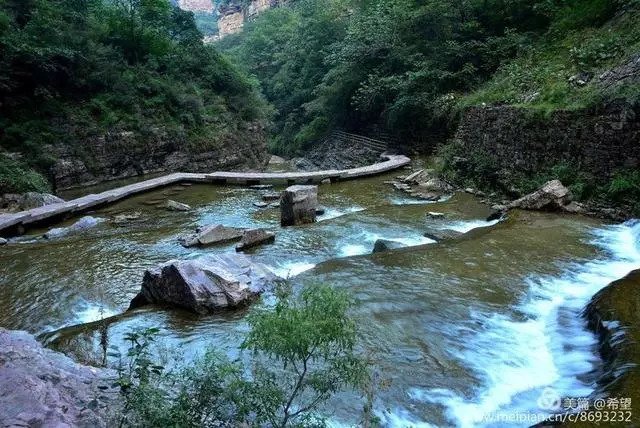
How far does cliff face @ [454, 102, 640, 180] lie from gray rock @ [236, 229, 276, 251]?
805 cm

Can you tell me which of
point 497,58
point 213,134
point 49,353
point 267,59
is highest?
point 267,59

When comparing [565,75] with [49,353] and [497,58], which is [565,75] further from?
[49,353]

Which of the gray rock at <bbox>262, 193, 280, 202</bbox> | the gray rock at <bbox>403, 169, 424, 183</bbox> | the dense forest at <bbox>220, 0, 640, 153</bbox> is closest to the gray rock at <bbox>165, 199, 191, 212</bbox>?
the gray rock at <bbox>262, 193, 280, 202</bbox>

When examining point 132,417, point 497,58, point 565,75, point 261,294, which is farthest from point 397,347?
point 497,58

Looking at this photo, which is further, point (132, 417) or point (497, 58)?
point (497, 58)

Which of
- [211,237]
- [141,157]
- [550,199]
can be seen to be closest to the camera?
[211,237]

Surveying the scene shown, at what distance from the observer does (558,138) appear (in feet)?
41.1

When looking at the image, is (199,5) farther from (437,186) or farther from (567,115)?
(567,115)

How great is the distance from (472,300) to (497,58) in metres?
15.4

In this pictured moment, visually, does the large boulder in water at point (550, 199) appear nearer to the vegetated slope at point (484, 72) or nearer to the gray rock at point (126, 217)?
the vegetated slope at point (484, 72)

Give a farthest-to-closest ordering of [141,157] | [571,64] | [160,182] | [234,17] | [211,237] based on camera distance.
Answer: [234,17], [141,157], [160,182], [571,64], [211,237]

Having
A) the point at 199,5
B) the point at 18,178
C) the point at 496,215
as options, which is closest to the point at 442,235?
the point at 496,215

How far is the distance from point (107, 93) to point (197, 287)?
17.5 meters

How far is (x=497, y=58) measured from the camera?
19281mm
